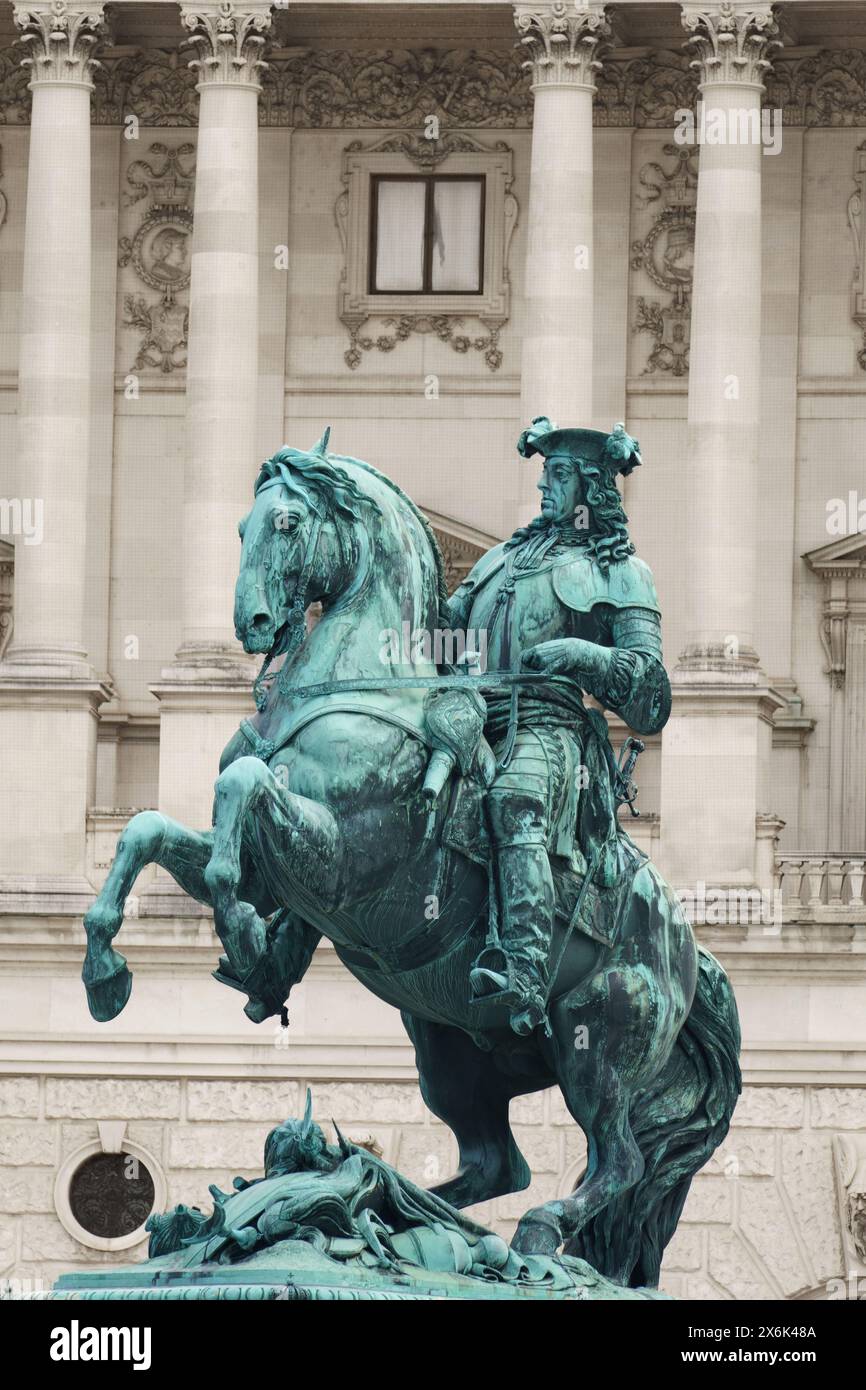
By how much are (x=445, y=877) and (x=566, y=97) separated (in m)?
23.8

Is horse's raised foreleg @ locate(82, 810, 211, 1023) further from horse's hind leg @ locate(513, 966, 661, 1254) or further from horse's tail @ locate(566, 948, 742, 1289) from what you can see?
horse's tail @ locate(566, 948, 742, 1289)

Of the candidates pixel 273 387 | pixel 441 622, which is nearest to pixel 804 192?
pixel 273 387

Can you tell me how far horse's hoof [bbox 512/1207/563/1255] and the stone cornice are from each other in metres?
25.9

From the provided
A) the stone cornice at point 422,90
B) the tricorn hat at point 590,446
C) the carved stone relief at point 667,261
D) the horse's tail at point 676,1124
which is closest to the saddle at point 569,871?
the horse's tail at point 676,1124

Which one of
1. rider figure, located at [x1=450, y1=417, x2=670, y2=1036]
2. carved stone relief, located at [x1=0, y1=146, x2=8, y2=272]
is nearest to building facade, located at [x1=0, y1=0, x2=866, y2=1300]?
carved stone relief, located at [x1=0, y1=146, x2=8, y2=272]

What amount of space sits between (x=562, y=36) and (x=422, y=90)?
117 inches

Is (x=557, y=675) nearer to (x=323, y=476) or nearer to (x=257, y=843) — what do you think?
(x=323, y=476)

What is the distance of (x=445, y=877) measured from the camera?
44.3 ft

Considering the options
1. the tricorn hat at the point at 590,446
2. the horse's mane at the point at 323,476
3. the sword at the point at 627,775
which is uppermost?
the tricorn hat at the point at 590,446

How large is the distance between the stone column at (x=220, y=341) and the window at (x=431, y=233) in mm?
2333

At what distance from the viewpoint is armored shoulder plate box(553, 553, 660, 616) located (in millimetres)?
14148

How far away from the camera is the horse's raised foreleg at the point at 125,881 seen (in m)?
13.0

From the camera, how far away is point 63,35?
37031 mm

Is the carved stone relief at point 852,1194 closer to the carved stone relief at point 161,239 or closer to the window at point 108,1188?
the window at point 108,1188
